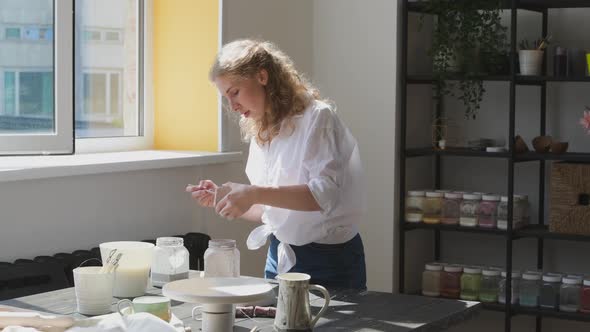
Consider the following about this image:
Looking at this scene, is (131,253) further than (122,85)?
No

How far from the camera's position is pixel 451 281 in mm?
4602

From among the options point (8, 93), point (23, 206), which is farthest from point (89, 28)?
point (23, 206)

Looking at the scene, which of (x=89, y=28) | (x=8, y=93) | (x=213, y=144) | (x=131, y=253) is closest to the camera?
(x=131, y=253)

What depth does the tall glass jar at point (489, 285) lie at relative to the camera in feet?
14.7

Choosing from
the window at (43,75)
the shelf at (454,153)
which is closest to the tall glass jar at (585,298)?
the shelf at (454,153)

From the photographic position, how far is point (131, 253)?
8.66 feet

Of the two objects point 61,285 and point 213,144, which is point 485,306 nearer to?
point 213,144

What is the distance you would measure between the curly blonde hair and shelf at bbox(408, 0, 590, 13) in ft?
5.89

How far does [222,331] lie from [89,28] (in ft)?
6.97

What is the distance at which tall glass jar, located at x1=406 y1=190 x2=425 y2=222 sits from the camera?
15.2ft

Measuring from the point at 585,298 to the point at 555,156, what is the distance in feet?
2.15

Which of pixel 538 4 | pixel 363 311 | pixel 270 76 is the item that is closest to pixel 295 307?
pixel 363 311

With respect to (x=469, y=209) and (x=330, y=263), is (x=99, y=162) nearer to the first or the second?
(x=330, y=263)

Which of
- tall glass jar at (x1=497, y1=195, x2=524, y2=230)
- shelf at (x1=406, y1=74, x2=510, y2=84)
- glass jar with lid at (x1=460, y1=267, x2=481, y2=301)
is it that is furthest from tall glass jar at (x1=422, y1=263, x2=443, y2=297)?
shelf at (x1=406, y1=74, x2=510, y2=84)
